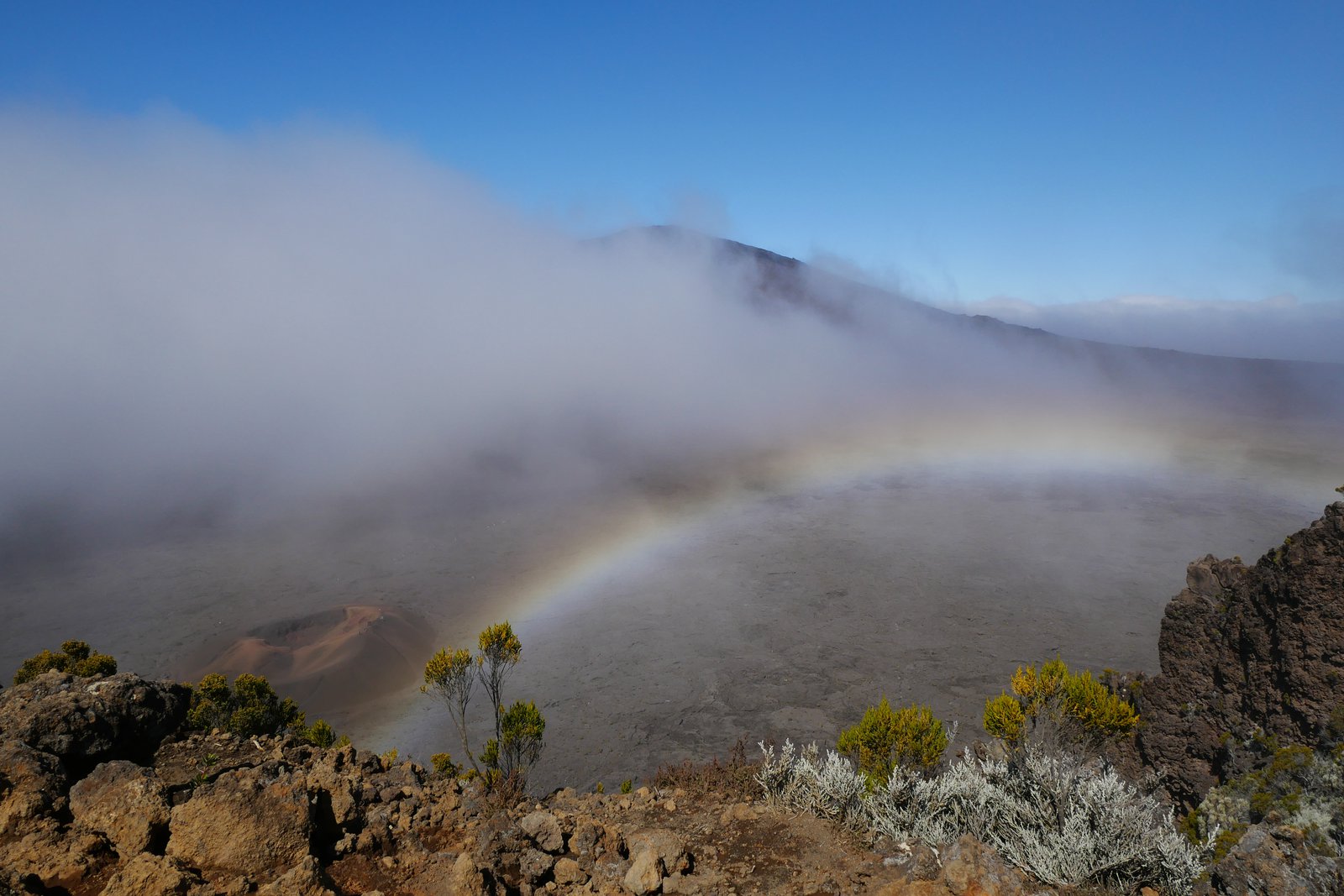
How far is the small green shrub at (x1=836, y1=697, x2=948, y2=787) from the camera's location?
1230 centimetres

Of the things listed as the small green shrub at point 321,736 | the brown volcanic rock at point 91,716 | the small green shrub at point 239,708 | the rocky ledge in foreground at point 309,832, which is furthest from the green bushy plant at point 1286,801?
the small green shrub at point 239,708

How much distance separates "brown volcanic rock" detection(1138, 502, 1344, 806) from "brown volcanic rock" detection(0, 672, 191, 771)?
13483 millimetres

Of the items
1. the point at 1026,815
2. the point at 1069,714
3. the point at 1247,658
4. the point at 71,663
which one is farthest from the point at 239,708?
the point at 1247,658

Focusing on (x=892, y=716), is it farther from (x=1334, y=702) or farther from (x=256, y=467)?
(x=256, y=467)

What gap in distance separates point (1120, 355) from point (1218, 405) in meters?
28.0

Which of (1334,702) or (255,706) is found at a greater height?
(1334,702)

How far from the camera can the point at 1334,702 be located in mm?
9281

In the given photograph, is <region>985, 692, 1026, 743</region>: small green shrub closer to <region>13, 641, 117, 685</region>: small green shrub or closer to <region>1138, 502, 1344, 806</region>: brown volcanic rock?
<region>1138, 502, 1344, 806</region>: brown volcanic rock

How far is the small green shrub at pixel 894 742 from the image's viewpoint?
40.4ft

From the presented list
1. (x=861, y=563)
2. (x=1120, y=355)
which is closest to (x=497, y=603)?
(x=861, y=563)

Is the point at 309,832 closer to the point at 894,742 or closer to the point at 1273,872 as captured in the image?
the point at 1273,872

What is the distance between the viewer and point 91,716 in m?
5.63

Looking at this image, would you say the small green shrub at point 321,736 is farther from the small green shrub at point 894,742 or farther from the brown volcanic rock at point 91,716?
the small green shrub at point 894,742

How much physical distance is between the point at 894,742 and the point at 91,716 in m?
11.5
